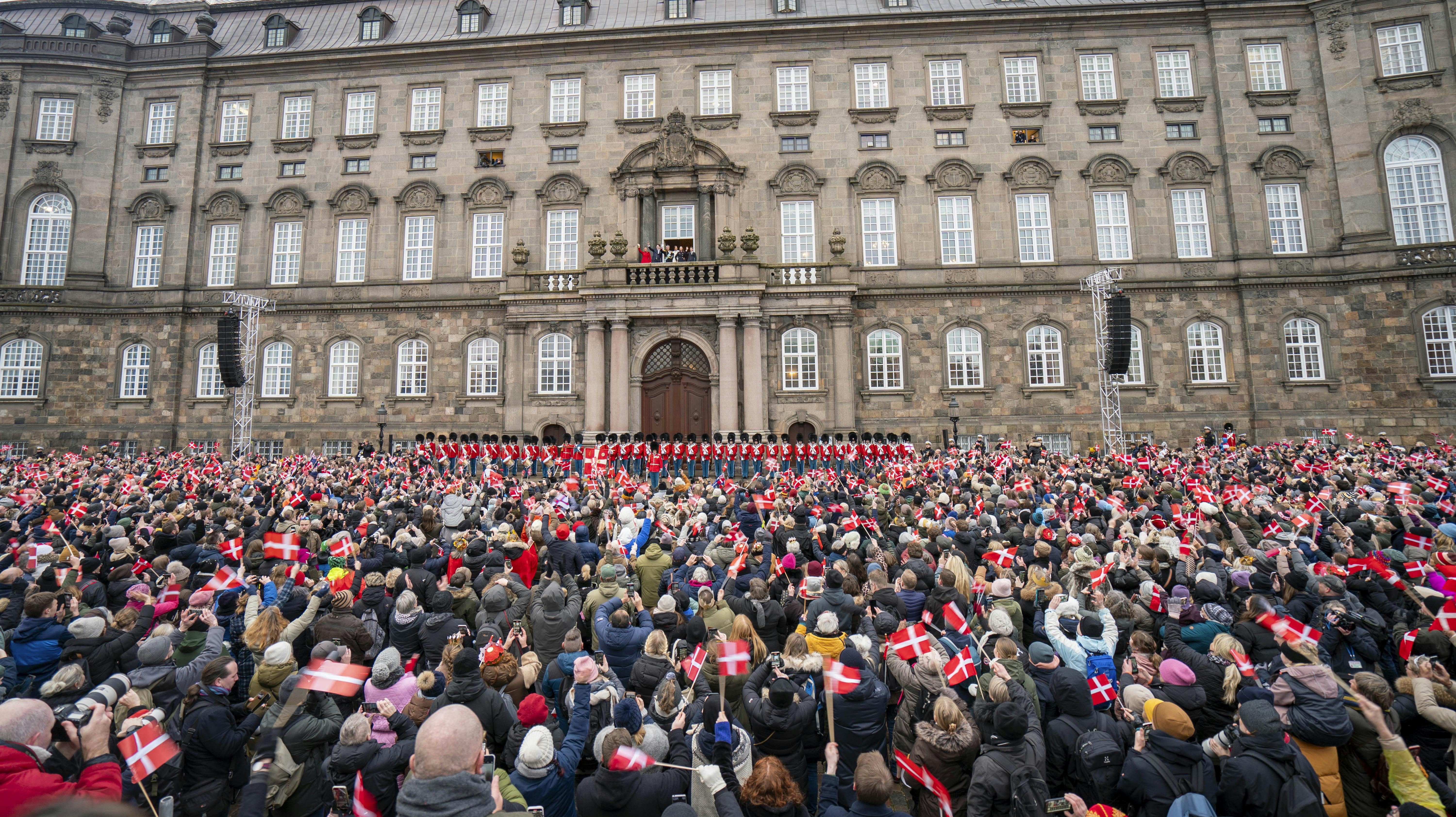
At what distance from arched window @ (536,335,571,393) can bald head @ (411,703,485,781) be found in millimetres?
29274

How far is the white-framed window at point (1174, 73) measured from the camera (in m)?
33.7

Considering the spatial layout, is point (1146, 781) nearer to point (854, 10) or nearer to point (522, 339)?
point (522, 339)

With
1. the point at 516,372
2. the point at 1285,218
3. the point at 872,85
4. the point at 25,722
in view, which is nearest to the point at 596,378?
the point at 516,372

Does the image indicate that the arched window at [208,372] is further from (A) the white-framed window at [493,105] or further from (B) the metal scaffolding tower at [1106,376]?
(B) the metal scaffolding tower at [1106,376]

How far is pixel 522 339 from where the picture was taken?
32469mm

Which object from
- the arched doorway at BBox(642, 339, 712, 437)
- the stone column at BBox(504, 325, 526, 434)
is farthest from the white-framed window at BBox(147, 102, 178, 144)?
the arched doorway at BBox(642, 339, 712, 437)

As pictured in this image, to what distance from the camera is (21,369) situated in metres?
35.2

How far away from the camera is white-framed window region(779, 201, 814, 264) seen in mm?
33656

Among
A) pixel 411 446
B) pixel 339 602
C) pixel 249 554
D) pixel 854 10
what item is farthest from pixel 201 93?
pixel 339 602

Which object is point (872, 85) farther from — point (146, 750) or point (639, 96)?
point (146, 750)

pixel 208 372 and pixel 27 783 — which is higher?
pixel 208 372

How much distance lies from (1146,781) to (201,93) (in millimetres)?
48575

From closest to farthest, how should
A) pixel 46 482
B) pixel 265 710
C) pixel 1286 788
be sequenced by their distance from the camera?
pixel 1286 788, pixel 265 710, pixel 46 482

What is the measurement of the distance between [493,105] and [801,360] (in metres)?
21.2
